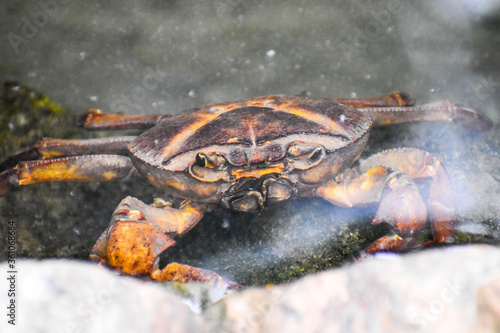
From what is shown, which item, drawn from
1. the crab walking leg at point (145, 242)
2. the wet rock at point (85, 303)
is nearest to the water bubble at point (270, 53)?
the crab walking leg at point (145, 242)

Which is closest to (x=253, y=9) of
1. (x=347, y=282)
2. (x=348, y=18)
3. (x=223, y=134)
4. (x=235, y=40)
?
→ (x=235, y=40)

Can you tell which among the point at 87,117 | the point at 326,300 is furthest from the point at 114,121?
the point at 326,300

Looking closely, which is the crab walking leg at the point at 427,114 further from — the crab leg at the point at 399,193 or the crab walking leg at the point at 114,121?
the crab walking leg at the point at 114,121

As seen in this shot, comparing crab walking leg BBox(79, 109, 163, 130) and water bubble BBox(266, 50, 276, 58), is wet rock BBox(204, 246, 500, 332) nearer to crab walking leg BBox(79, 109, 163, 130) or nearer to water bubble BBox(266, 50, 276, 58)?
crab walking leg BBox(79, 109, 163, 130)

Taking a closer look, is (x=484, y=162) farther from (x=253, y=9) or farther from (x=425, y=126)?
(x=253, y=9)

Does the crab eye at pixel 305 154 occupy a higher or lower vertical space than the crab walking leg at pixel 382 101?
higher

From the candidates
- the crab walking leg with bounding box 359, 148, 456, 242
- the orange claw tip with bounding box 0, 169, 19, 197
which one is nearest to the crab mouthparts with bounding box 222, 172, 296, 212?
the crab walking leg with bounding box 359, 148, 456, 242
